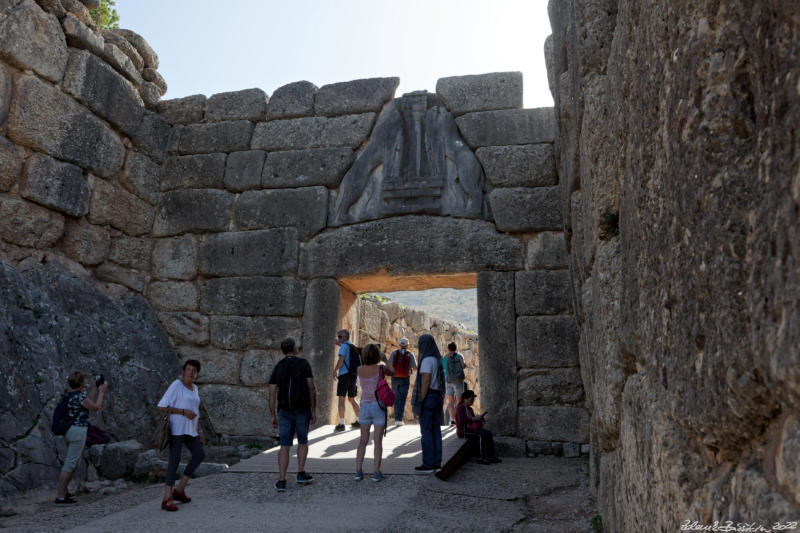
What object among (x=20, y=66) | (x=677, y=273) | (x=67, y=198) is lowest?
(x=677, y=273)

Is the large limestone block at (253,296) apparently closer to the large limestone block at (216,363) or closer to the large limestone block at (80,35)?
the large limestone block at (216,363)

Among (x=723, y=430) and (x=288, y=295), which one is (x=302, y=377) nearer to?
(x=288, y=295)

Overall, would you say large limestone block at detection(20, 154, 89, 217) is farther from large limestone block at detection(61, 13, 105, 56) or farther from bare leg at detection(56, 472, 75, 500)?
bare leg at detection(56, 472, 75, 500)

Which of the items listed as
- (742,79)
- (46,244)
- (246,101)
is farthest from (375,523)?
(246,101)

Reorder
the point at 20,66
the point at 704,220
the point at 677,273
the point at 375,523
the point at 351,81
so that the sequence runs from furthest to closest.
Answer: the point at 351,81, the point at 20,66, the point at 375,523, the point at 677,273, the point at 704,220

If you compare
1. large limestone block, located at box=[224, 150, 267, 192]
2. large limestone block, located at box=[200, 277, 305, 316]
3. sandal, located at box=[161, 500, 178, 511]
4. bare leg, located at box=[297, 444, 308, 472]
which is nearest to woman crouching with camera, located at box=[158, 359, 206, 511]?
sandal, located at box=[161, 500, 178, 511]

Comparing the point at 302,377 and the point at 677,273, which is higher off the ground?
the point at 677,273

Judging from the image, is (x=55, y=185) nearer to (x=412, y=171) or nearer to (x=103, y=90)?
(x=103, y=90)

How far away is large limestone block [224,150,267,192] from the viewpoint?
26.5ft

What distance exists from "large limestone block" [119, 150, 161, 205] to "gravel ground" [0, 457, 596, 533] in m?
3.84

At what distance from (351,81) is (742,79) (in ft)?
23.9

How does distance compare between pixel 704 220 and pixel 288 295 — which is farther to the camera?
pixel 288 295

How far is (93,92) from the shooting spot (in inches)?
287

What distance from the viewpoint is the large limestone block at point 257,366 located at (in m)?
7.46
